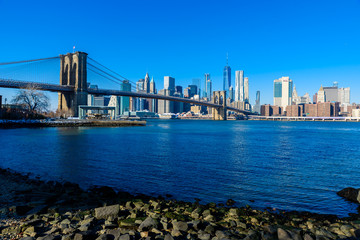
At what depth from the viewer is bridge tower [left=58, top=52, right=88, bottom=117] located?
60688mm

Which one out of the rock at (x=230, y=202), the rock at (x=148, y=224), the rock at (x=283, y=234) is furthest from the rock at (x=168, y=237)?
the rock at (x=230, y=202)

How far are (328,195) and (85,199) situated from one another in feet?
24.2

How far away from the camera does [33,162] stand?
13445 millimetres

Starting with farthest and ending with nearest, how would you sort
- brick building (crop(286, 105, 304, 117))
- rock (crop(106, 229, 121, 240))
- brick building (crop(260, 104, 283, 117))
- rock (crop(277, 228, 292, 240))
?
brick building (crop(260, 104, 283, 117)) → brick building (crop(286, 105, 304, 117)) → rock (crop(277, 228, 292, 240)) → rock (crop(106, 229, 121, 240))

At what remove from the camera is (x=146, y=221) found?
16.8 ft

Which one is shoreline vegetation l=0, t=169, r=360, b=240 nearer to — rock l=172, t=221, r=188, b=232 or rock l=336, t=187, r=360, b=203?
rock l=172, t=221, r=188, b=232

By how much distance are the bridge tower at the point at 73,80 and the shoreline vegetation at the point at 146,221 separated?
56824mm

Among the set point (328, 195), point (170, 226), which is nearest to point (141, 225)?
point (170, 226)

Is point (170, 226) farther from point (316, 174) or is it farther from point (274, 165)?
point (274, 165)

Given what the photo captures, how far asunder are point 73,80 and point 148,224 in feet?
212

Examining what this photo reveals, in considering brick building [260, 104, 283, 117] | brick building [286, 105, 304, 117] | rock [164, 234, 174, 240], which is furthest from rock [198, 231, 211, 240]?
brick building [260, 104, 283, 117]

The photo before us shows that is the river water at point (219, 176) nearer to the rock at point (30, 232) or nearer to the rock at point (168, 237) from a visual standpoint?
the rock at point (168, 237)

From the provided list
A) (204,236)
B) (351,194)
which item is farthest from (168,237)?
(351,194)

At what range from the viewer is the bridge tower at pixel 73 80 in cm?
6069
